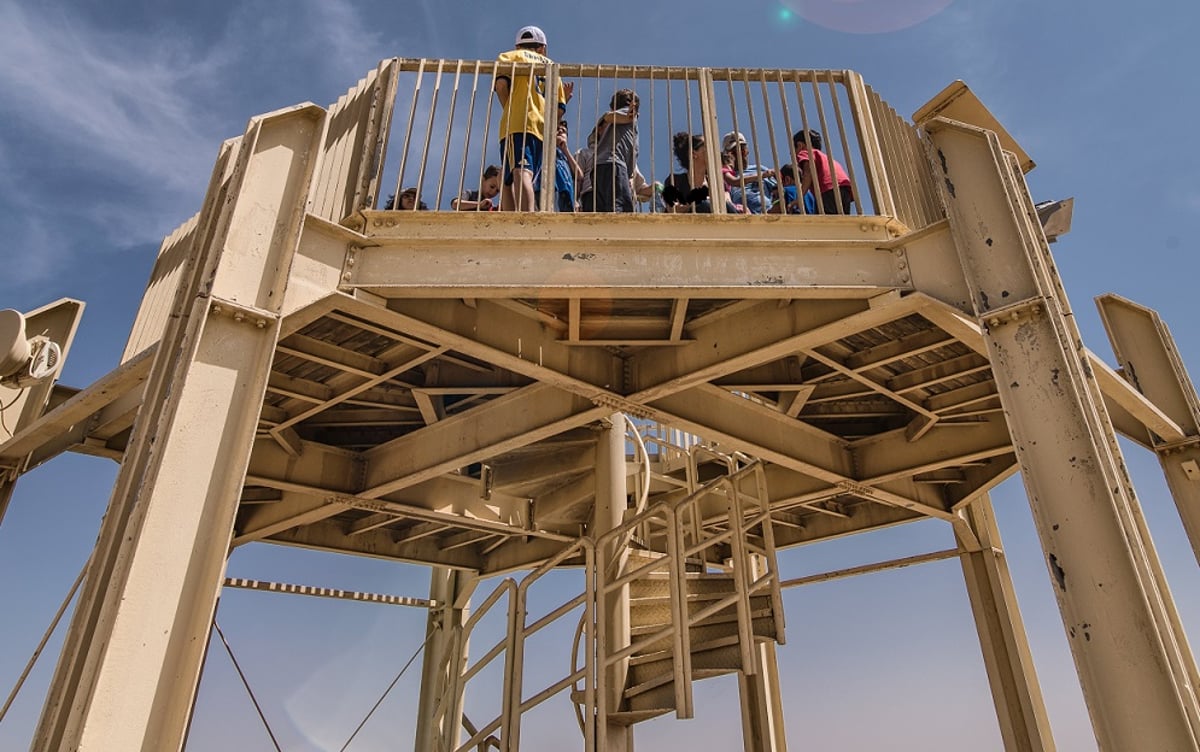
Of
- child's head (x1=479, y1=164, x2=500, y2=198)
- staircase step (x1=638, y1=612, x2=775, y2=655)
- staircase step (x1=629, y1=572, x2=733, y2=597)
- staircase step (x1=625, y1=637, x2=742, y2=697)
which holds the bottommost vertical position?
staircase step (x1=625, y1=637, x2=742, y2=697)

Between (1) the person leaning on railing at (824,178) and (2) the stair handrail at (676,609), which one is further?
(2) the stair handrail at (676,609)

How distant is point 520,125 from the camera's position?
7172mm

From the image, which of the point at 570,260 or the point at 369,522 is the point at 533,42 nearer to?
the point at 570,260

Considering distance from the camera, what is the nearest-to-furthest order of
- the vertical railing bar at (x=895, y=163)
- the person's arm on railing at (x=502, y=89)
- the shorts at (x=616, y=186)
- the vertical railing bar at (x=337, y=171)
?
the vertical railing bar at (x=337, y=171), the vertical railing bar at (x=895, y=163), the person's arm on railing at (x=502, y=89), the shorts at (x=616, y=186)

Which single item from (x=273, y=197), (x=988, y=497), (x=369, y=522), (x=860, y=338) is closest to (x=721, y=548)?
(x=988, y=497)

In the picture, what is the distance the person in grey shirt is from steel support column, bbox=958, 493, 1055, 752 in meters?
7.35

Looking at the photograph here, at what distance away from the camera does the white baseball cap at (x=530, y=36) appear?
328 inches

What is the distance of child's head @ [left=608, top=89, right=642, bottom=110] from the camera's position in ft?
26.5

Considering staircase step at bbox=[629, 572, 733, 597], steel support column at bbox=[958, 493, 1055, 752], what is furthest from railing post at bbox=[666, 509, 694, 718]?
steel support column at bbox=[958, 493, 1055, 752]

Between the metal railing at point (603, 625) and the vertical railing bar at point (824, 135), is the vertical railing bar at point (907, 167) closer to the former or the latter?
the vertical railing bar at point (824, 135)

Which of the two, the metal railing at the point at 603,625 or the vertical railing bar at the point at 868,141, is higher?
the vertical railing bar at the point at 868,141

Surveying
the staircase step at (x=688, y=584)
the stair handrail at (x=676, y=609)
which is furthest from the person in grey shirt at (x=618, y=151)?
the staircase step at (x=688, y=584)

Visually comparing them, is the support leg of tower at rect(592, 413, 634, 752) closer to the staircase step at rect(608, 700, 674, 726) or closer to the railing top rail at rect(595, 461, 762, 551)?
the staircase step at rect(608, 700, 674, 726)

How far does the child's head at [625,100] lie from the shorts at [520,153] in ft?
3.76
